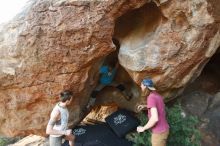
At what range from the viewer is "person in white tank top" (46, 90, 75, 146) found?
6.80 meters

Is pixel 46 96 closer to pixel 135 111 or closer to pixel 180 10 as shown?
pixel 135 111

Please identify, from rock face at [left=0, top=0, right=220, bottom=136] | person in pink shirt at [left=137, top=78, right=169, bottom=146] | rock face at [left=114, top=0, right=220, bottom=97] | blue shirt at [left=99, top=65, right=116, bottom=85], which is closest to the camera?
person in pink shirt at [left=137, top=78, right=169, bottom=146]

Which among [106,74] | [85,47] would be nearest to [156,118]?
[85,47]

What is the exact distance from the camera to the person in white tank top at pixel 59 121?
268 inches

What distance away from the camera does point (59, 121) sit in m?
7.05

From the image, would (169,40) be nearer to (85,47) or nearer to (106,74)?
(85,47)

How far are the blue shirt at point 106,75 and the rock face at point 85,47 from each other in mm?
223

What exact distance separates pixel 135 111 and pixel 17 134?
2.60 meters

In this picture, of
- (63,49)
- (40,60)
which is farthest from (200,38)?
(40,60)

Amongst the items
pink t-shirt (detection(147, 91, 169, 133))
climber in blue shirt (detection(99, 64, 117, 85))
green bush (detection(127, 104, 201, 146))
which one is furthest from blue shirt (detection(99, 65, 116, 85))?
pink t-shirt (detection(147, 91, 169, 133))

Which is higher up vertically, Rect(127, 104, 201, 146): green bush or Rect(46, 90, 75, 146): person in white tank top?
Rect(46, 90, 75, 146): person in white tank top

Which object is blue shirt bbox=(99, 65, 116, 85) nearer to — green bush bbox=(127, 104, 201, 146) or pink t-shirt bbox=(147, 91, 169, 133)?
green bush bbox=(127, 104, 201, 146)

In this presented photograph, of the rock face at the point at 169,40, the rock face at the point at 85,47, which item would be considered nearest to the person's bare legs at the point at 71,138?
the rock face at the point at 85,47

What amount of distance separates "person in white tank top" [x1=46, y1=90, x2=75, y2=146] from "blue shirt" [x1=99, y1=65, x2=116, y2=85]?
164cm
